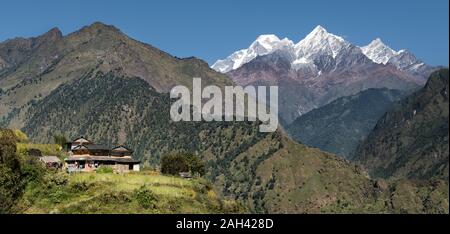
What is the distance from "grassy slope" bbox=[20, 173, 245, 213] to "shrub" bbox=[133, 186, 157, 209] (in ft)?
0.52

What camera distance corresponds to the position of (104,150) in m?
149

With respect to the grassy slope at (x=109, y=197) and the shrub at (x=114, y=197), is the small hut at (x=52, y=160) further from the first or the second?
the shrub at (x=114, y=197)

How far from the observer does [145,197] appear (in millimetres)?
89562

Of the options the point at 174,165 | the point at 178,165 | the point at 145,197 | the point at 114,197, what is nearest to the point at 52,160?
the point at 174,165

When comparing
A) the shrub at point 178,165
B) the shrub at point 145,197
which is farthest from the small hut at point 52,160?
the shrub at point 145,197

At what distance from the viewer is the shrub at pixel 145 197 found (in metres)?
88.3

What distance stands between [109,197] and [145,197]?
4916 mm

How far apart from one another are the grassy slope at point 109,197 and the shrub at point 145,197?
0.16 m

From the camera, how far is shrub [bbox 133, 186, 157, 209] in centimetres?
8831

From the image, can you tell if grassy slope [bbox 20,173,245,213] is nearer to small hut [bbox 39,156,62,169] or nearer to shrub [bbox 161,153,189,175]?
small hut [bbox 39,156,62,169]

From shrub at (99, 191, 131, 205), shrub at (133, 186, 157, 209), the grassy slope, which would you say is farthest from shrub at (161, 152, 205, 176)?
shrub at (99, 191, 131, 205)
